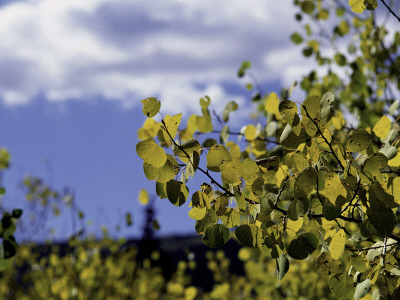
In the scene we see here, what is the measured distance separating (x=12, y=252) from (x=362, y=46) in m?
2.06

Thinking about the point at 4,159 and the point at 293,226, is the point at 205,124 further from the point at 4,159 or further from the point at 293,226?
the point at 4,159

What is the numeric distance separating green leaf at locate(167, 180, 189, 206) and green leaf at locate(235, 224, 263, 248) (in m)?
0.15

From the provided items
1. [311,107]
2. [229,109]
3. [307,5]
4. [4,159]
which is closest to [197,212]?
[311,107]

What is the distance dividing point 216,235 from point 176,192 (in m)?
0.14

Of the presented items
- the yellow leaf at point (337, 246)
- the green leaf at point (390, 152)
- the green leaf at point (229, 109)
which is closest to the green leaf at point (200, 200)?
the yellow leaf at point (337, 246)

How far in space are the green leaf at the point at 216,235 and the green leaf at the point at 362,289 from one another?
12.8 inches

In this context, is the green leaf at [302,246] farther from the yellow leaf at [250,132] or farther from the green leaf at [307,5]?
the green leaf at [307,5]

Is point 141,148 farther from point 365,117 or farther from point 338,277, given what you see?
point 365,117

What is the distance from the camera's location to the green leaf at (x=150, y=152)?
3.25 feet

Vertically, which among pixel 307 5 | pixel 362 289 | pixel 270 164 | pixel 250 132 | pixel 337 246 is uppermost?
pixel 307 5

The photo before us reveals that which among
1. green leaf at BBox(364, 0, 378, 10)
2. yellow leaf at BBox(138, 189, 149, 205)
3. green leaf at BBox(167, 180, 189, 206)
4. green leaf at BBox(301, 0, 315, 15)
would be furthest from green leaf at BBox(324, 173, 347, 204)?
green leaf at BBox(301, 0, 315, 15)

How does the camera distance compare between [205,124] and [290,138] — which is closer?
[290,138]

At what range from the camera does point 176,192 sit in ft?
3.43

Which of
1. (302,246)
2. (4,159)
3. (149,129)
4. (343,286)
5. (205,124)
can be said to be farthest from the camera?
(4,159)
